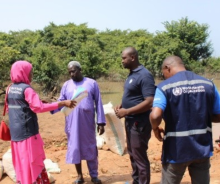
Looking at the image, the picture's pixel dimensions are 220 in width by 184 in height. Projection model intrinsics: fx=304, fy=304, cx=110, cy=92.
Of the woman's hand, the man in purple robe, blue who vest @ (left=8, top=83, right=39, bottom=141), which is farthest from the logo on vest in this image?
the man in purple robe

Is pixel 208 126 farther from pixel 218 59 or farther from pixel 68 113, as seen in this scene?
pixel 218 59

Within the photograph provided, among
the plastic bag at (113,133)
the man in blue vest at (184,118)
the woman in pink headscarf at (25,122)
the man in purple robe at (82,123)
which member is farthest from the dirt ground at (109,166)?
the man in blue vest at (184,118)

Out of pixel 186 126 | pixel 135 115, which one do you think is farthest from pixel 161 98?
pixel 135 115

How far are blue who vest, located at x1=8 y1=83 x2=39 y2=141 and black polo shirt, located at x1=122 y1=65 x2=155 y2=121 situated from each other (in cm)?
109

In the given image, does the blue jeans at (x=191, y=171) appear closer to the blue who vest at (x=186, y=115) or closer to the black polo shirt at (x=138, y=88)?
the blue who vest at (x=186, y=115)

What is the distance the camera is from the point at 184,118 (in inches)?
94.7

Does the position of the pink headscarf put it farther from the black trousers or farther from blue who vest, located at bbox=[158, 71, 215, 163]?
blue who vest, located at bbox=[158, 71, 215, 163]

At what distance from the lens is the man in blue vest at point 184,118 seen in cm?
238

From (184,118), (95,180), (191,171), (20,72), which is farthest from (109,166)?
(184,118)

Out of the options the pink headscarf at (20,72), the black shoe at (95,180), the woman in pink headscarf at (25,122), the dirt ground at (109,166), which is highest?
the pink headscarf at (20,72)

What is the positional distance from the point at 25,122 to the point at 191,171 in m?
1.82

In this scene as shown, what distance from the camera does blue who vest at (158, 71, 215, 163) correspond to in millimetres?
2385

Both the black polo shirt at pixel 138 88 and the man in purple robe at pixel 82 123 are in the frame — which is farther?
the man in purple robe at pixel 82 123

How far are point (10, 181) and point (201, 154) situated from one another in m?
3.07
